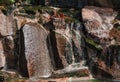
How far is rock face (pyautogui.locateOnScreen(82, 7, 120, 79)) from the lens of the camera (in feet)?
71.2

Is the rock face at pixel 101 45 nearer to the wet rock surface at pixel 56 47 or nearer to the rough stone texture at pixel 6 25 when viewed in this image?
the wet rock surface at pixel 56 47

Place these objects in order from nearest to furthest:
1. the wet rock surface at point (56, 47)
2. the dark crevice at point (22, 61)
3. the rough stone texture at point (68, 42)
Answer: the dark crevice at point (22, 61), the wet rock surface at point (56, 47), the rough stone texture at point (68, 42)

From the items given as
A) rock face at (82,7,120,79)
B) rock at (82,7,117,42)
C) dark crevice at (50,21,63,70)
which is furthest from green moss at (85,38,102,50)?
dark crevice at (50,21,63,70)

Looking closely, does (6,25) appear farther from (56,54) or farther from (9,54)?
(56,54)

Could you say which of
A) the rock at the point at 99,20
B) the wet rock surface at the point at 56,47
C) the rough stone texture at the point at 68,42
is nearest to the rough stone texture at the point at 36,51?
the wet rock surface at the point at 56,47

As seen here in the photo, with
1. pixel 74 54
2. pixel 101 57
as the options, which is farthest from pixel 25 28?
pixel 101 57

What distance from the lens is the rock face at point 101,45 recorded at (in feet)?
71.2

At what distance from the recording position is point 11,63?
70.9ft

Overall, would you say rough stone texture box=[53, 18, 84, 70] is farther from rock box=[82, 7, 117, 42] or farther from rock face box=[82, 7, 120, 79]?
rock box=[82, 7, 117, 42]

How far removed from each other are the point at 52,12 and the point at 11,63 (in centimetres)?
492

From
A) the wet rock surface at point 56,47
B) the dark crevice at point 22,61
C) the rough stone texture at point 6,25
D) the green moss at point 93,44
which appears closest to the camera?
the dark crevice at point 22,61

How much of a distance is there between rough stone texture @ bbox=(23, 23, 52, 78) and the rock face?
273 centimetres

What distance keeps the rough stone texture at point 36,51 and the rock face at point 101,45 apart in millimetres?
2733

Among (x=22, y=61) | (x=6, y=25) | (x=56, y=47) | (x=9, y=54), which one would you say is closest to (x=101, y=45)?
(x=56, y=47)
